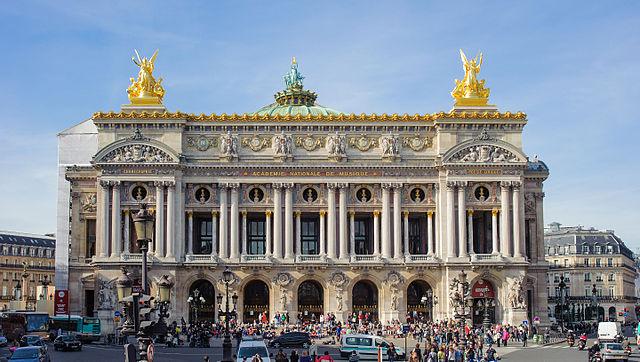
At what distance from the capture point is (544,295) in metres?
102

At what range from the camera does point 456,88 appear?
330 feet

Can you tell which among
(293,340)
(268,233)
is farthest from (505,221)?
(293,340)

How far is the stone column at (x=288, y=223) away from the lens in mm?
97375

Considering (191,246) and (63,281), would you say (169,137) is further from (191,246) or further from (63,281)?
(63,281)

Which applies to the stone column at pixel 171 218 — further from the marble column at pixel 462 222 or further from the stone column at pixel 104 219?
the marble column at pixel 462 222

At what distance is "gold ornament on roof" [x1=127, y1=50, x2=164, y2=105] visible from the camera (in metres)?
99.2

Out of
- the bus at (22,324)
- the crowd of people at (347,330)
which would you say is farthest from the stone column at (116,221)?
the crowd of people at (347,330)

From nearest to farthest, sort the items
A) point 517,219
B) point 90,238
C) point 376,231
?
point 517,219 → point 376,231 → point 90,238

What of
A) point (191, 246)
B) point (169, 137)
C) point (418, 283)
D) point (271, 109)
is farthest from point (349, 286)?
point (271, 109)

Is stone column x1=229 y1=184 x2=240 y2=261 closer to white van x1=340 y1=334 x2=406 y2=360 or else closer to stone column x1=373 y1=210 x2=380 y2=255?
stone column x1=373 y1=210 x2=380 y2=255

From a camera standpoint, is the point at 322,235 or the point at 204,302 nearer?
the point at 204,302

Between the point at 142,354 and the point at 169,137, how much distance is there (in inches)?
2693

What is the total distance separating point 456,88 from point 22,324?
1873 inches

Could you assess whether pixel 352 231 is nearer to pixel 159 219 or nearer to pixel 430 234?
pixel 430 234
